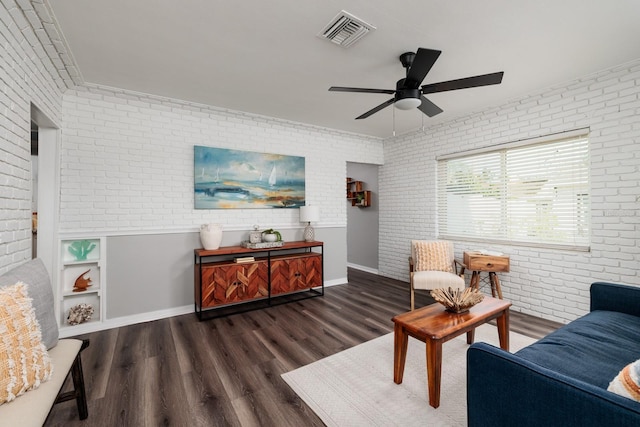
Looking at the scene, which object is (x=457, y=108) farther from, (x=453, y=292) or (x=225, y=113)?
(x=225, y=113)

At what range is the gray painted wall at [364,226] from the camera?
19.3ft

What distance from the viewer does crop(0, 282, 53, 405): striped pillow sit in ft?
3.75

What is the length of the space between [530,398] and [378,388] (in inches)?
46.3

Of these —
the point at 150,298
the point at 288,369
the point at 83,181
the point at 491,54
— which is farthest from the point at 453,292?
the point at 83,181

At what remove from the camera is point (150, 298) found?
3395 millimetres

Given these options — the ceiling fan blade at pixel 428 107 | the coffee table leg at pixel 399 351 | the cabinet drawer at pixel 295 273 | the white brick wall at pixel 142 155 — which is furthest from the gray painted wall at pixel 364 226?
the coffee table leg at pixel 399 351

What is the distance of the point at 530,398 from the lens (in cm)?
108

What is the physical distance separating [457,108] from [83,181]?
186 inches

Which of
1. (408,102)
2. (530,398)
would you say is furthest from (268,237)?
(530,398)

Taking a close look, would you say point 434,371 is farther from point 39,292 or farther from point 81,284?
point 81,284

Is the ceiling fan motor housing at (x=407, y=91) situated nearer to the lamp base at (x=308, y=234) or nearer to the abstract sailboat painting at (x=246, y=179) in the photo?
the abstract sailboat painting at (x=246, y=179)

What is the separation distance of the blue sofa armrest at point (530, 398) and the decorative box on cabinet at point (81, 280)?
3681mm

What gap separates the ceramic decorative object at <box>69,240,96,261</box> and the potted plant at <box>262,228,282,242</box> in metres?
1.99

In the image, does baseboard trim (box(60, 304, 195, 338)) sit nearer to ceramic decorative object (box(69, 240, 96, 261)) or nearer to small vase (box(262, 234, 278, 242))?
ceramic decorative object (box(69, 240, 96, 261))
